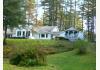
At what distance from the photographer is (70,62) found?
73.2 inches

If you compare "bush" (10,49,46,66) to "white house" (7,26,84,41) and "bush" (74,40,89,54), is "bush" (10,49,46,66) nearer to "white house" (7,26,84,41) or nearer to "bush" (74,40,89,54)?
"white house" (7,26,84,41)

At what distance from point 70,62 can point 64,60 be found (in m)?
0.05

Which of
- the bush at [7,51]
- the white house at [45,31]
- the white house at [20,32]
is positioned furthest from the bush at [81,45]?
the bush at [7,51]

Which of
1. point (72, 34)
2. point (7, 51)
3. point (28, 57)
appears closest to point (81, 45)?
point (72, 34)

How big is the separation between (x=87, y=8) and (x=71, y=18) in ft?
0.50

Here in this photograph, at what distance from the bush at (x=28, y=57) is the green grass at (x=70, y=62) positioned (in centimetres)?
4

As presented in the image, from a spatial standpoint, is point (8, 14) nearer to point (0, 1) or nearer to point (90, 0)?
point (0, 1)

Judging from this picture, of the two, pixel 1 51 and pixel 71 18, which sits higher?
pixel 71 18

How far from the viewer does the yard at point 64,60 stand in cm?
185

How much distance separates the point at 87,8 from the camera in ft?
6.13

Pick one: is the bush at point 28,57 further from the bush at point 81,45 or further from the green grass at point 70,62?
the bush at point 81,45

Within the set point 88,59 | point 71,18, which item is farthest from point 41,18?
point 88,59

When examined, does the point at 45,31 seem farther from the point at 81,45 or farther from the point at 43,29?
the point at 81,45

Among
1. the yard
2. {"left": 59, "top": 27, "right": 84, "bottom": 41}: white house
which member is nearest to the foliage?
the yard
